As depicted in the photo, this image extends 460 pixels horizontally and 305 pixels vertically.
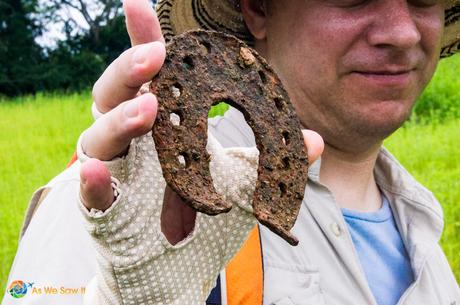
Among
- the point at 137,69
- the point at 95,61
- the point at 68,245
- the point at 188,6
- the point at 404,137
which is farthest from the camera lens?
the point at 95,61

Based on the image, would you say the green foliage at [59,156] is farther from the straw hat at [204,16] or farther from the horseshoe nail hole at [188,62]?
the horseshoe nail hole at [188,62]

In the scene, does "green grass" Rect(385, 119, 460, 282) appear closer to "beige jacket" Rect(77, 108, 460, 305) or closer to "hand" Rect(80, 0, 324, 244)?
"beige jacket" Rect(77, 108, 460, 305)

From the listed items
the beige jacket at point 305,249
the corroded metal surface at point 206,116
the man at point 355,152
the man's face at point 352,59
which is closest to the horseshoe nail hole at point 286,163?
the corroded metal surface at point 206,116

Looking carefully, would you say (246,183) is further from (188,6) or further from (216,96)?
(188,6)

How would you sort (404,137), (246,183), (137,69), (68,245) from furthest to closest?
(404,137), (68,245), (246,183), (137,69)

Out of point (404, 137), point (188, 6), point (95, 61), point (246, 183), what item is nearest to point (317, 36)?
point (188, 6)

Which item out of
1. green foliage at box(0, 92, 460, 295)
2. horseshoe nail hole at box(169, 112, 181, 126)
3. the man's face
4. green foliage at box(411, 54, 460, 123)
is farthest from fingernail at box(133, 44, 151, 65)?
green foliage at box(411, 54, 460, 123)
